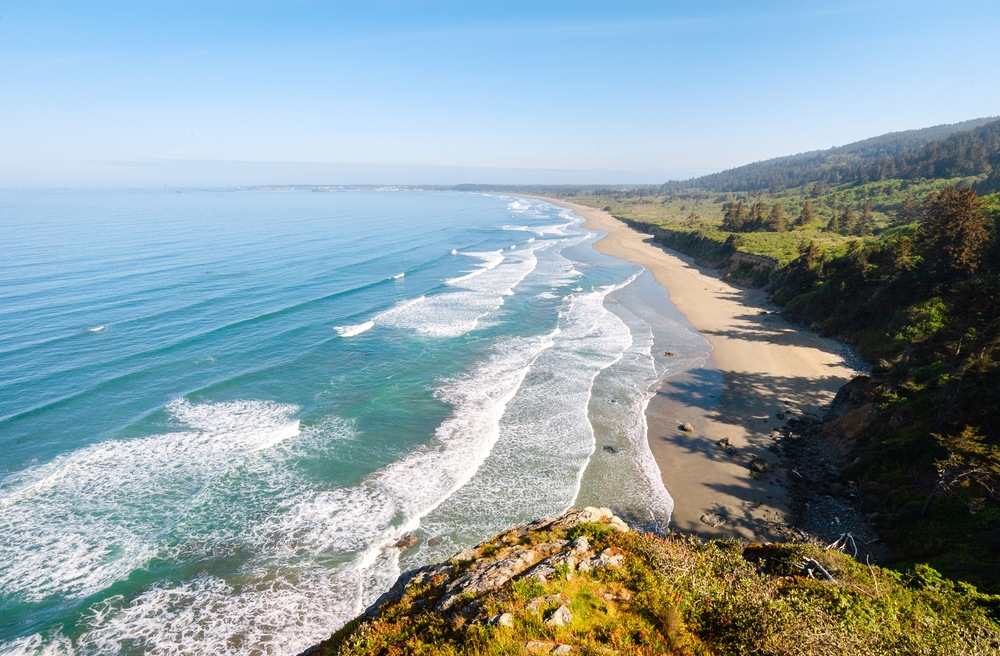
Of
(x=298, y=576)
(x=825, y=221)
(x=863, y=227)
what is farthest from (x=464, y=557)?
(x=825, y=221)

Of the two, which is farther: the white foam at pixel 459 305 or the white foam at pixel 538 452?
the white foam at pixel 459 305

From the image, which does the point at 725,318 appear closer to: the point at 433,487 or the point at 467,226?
the point at 433,487

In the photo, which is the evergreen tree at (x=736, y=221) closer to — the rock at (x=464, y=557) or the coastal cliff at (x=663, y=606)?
the coastal cliff at (x=663, y=606)

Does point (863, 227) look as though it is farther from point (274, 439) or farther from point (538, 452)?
point (274, 439)

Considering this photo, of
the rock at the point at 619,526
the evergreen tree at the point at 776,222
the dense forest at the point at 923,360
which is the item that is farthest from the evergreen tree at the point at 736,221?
the rock at the point at 619,526

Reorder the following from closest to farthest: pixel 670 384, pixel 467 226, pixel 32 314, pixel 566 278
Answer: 1. pixel 670 384
2. pixel 32 314
3. pixel 566 278
4. pixel 467 226

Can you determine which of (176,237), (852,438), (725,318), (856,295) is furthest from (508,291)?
(176,237)
